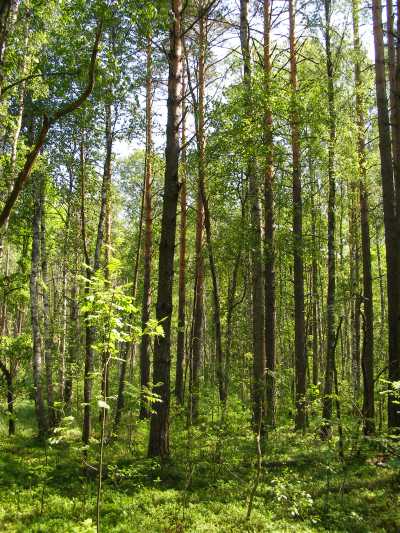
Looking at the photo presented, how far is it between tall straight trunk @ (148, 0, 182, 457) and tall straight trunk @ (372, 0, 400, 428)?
491 cm

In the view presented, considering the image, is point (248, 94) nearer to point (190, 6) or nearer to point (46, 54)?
point (190, 6)

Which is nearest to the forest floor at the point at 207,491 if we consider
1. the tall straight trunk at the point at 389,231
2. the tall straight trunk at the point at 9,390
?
the tall straight trunk at the point at 389,231

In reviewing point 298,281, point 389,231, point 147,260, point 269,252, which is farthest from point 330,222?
point 147,260

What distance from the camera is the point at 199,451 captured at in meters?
10.0

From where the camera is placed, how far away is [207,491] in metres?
7.53

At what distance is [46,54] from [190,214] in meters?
7.74

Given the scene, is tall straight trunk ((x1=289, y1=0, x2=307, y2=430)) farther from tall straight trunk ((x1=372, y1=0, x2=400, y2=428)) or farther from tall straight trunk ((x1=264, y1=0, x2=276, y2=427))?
tall straight trunk ((x1=372, y1=0, x2=400, y2=428))

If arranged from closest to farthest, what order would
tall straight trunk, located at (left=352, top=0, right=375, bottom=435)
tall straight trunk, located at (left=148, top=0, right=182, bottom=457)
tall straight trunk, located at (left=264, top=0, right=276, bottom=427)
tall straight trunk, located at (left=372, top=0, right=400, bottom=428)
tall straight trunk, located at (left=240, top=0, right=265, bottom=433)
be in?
tall straight trunk, located at (left=148, top=0, right=182, bottom=457)
tall straight trunk, located at (left=372, top=0, right=400, bottom=428)
tall straight trunk, located at (left=240, top=0, right=265, bottom=433)
tall straight trunk, located at (left=352, top=0, right=375, bottom=435)
tall straight trunk, located at (left=264, top=0, right=276, bottom=427)

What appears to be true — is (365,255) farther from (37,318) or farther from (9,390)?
(9,390)

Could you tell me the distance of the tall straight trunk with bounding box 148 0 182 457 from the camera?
841 centimetres

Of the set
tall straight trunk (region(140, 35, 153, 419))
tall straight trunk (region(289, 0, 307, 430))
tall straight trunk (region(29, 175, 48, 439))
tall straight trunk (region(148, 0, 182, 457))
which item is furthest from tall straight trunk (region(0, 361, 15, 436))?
tall straight trunk (region(289, 0, 307, 430))

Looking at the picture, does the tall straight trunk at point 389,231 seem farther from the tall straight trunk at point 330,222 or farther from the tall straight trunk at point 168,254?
the tall straight trunk at point 168,254

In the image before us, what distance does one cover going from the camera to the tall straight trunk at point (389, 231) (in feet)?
31.2

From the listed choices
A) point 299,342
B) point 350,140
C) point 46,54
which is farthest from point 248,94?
point 299,342
